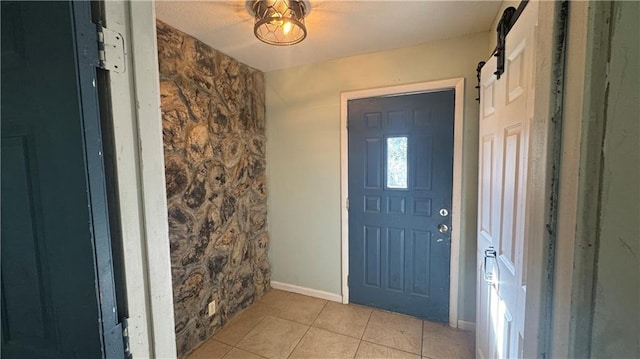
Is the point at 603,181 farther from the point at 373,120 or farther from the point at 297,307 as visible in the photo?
the point at 297,307

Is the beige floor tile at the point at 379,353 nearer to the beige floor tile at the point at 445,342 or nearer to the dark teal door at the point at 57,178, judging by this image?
the beige floor tile at the point at 445,342

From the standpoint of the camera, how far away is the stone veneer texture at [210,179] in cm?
181

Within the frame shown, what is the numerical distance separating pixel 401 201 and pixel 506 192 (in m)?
1.17

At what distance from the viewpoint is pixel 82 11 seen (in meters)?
0.55

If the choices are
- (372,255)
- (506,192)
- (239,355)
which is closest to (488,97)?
(506,192)

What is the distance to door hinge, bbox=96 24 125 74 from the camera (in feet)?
1.90

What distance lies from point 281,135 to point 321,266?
1412mm

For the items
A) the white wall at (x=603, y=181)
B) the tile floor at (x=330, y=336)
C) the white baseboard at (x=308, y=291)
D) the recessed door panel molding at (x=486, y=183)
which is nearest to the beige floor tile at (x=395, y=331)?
the tile floor at (x=330, y=336)

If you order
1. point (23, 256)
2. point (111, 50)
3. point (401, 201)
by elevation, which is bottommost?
→ point (401, 201)

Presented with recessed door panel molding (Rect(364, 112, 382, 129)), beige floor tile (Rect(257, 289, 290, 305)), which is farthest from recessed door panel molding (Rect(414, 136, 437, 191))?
beige floor tile (Rect(257, 289, 290, 305))

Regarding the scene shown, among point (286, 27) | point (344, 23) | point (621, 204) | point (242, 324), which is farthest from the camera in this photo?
point (242, 324)

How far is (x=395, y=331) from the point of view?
2115 millimetres

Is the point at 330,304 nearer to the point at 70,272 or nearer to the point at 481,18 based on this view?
the point at 70,272

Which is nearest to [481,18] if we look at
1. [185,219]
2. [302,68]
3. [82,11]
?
[302,68]
